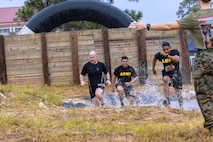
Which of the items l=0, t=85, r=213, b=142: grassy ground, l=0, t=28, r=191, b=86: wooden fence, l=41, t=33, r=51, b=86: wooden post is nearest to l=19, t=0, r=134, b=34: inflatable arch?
l=0, t=28, r=191, b=86: wooden fence

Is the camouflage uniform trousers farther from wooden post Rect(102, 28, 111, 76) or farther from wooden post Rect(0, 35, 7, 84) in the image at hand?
wooden post Rect(0, 35, 7, 84)

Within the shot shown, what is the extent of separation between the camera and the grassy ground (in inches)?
183

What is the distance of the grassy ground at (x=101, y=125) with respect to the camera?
15.2 ft

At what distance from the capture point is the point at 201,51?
4520 mm

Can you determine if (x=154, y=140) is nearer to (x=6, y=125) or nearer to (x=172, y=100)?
(x=6, y=125)

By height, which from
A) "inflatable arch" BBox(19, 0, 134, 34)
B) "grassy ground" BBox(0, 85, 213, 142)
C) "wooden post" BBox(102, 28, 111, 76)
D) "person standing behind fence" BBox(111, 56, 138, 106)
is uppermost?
"inflatable arch" BBox(19, 0, 134, 34)

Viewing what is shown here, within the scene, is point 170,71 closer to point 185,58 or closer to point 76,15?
point 185,58

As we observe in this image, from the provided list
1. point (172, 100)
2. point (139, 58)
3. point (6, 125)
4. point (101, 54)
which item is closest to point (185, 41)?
point (139, 58)

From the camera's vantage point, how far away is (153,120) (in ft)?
21.7

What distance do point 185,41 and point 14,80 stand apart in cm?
646

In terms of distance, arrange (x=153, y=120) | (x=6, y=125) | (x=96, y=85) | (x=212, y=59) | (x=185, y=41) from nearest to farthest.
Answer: (x=212, y=59) → (x=6, y=125) → (x=153, y=120) → (x=96, y=85) → (x=185, y=41)

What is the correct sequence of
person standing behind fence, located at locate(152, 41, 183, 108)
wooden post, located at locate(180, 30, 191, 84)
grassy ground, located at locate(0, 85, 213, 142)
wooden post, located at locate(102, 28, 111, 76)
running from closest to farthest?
grassy ground, located at locate(0, 85, 213, 142), person standing behind fence, located at locate(152, 41, 183, 108), wooden post, located at locate(180, 30, 191, 84), wooden post, located at locate(102, 28, 111, 76)

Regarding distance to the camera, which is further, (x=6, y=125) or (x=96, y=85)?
(x=96, y=85)

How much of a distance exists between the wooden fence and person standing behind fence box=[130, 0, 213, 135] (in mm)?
10547
